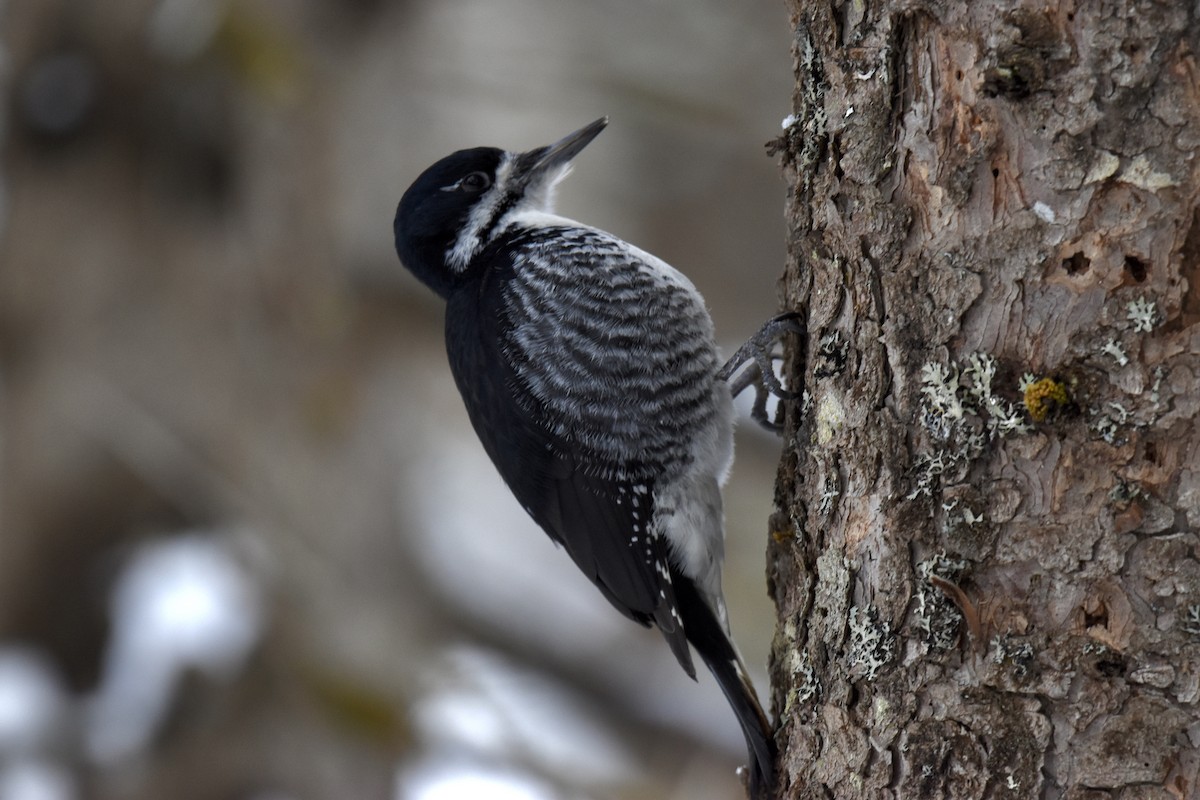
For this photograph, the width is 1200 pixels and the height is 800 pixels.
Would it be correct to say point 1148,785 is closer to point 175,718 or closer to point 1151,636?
point 1151,636

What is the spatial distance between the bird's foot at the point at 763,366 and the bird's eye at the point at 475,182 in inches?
36.5

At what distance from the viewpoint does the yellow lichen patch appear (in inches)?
63.9

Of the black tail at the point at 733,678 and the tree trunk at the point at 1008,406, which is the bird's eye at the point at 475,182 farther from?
the tree trunk at the point at 1008,406

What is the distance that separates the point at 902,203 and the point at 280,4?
411 centimetres

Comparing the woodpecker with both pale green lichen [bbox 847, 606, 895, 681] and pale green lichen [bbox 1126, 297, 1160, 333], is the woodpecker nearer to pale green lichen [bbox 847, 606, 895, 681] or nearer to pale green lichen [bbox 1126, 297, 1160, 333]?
pale green lichen [bbox 847, 606, 895, 681]

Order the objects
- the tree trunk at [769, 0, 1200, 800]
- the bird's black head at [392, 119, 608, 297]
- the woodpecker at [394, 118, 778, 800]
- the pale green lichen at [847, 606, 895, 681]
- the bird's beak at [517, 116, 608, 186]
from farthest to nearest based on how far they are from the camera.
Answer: the bird's beak at [517, 116, 608, 186], the bird's black head at [392, 119, 608, 297], the woodpecker at [394, 118, 778, 800], the pale green lichen at [847, 606, 895, 681], the tree trunk at [769, 0, 1200, 800]

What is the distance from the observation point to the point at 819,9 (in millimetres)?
1982

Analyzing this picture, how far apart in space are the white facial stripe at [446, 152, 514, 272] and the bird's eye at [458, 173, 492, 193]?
0.02 meters

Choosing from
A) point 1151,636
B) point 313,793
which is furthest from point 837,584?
point 313,793

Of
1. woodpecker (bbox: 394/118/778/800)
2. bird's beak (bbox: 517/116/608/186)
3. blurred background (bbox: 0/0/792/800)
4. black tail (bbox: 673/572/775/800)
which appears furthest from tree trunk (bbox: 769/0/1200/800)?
blurred background (bbox: 0/0/792/800)

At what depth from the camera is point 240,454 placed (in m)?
5.17

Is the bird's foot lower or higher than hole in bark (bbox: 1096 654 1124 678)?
higher

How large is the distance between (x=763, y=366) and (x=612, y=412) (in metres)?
0.45

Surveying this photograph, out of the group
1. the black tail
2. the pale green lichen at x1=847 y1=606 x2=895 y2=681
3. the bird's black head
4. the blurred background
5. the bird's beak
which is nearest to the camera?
the pale green lichen at x1=847 y1=606 x2=895 y2=681
